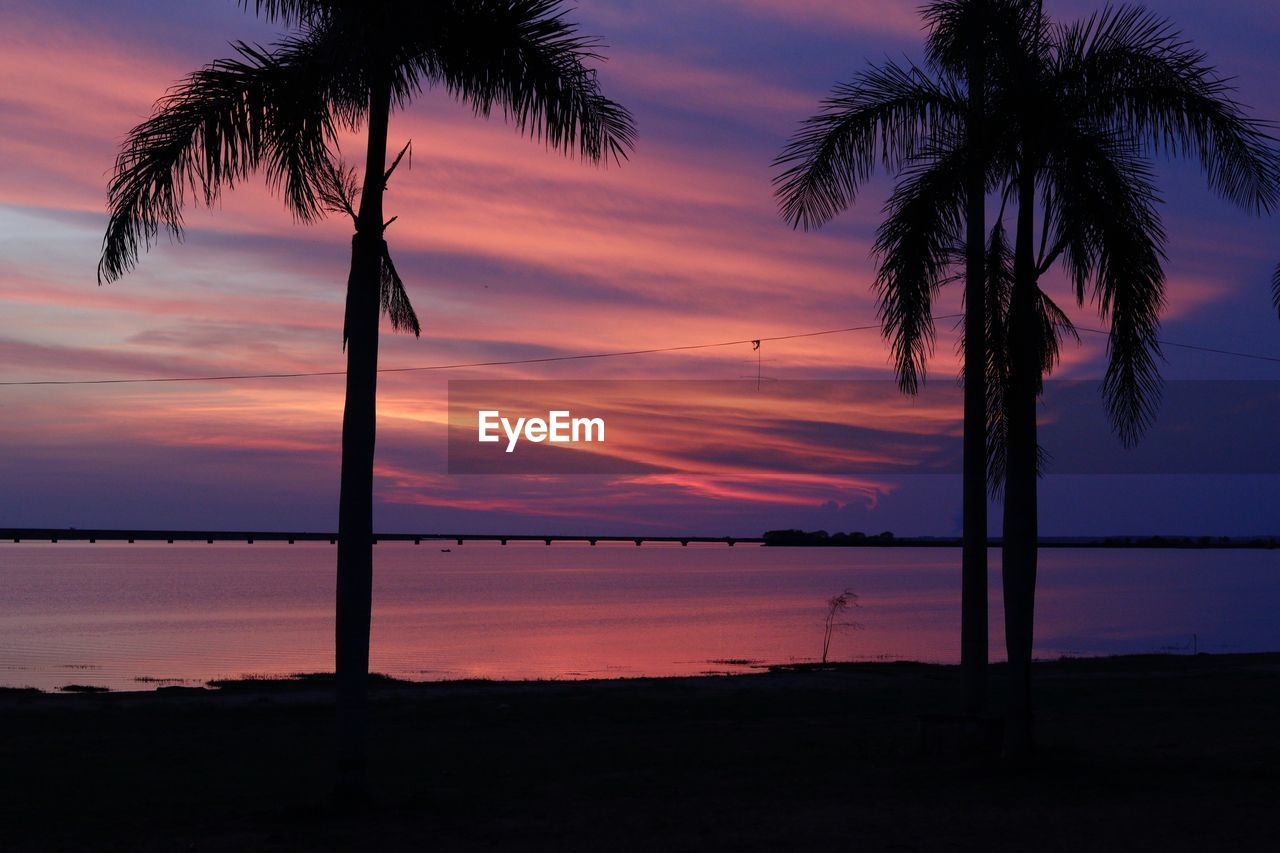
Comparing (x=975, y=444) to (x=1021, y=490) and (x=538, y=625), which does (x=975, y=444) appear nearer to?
(x=1021, y=490)

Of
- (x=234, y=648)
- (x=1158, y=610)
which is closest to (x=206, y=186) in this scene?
(x=234, y=648)

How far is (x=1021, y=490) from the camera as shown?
14289 millimetres

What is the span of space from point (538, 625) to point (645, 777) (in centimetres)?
5847

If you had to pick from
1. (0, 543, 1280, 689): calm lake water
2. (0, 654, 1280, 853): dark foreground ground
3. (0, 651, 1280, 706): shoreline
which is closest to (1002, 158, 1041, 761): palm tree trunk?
(0, 654, 1280, 853): dark foreground ground

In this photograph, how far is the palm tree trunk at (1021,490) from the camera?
14.2 meters

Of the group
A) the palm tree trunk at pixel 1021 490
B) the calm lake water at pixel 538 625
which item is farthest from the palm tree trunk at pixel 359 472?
the calm lake water at pixel 538 625

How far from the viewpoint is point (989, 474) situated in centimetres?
1672

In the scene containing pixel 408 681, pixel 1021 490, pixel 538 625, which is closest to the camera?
pixel 1021 490

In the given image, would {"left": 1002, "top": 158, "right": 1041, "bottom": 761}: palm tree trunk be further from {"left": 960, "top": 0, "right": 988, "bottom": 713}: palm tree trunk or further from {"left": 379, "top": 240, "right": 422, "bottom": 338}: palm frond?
{"left": 379, "top": 240, "right": 422, "bottom": 338}: palm frond

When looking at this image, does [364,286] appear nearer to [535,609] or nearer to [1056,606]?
[535,609]

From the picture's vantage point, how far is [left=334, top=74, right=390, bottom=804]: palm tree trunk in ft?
38.4

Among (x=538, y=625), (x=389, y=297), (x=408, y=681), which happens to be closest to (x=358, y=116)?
(x=389, y=297)

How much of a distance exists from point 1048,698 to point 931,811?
1340cm

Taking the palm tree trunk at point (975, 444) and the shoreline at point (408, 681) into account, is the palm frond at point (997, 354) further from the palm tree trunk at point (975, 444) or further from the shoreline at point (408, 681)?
the shoreline at point (408, 681)
